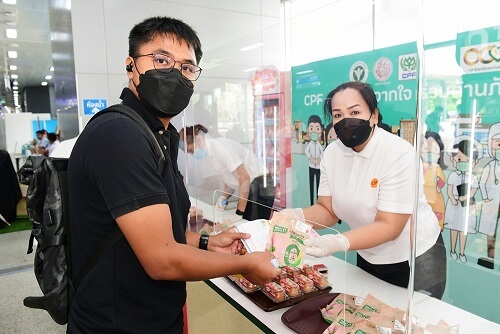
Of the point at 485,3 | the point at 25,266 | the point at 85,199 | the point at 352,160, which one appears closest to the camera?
the point at 85,199

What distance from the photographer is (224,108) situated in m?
3.13

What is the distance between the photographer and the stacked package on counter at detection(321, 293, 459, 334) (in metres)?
1.24

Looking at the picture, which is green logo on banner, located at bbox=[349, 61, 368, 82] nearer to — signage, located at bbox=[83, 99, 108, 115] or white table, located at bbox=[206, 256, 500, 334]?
white table, located at bbox=[206, 256, 500, 334]

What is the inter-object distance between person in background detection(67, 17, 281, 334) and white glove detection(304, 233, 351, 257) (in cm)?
18

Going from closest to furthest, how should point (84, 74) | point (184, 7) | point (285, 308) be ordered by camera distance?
point (285, 308) → point (84, 74) → point (184, 7)

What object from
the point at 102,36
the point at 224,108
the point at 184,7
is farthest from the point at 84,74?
the point at 224,108

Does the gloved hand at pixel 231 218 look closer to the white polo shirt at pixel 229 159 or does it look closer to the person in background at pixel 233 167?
the person in background at pixel 233 167

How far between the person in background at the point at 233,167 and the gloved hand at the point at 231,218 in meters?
0.02

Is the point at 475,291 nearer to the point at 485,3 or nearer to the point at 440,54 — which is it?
the point at 440,54

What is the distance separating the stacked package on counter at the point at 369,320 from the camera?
4.07ft

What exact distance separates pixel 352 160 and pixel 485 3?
2.44 feet

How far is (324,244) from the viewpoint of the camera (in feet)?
4.54

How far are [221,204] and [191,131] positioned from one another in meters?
1.34

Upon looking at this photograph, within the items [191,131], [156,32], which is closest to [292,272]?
[156,32]
